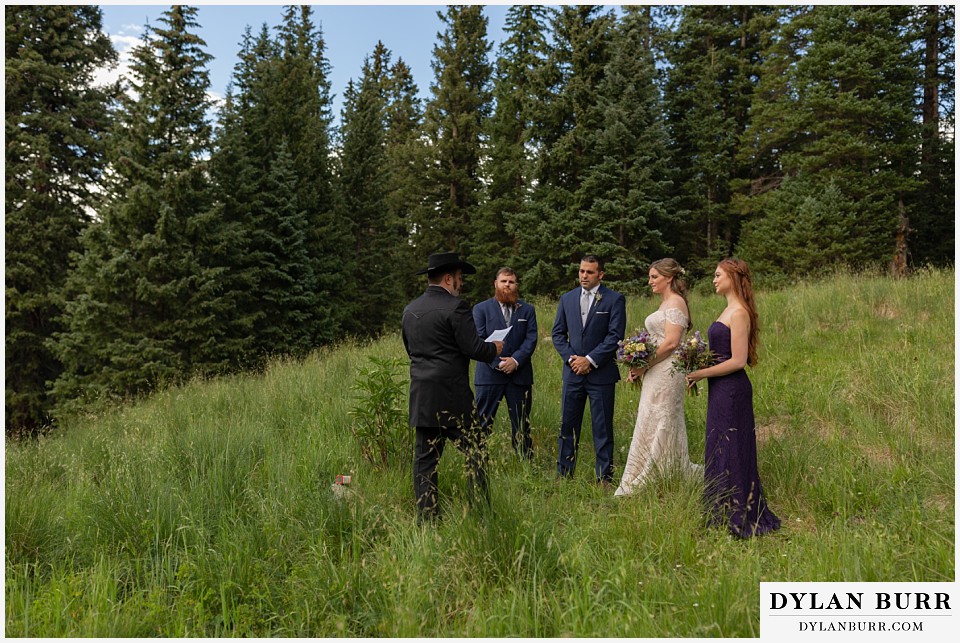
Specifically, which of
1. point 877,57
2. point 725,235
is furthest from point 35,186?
point 877,57

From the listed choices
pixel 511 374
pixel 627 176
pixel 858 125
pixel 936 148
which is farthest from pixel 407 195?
pixel 511 374

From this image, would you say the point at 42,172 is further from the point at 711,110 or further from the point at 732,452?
the point at 711,110

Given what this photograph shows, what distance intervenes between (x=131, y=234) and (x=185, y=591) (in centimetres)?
1680

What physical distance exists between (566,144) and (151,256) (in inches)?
647

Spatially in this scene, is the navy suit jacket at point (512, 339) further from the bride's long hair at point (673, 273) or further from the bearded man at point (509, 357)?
the bride's long hair at point (673, 273)

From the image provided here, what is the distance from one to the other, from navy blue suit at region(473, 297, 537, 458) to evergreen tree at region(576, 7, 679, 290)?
16.3 metres

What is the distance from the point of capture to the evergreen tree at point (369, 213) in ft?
91.8

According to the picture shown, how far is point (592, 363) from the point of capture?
5.30m

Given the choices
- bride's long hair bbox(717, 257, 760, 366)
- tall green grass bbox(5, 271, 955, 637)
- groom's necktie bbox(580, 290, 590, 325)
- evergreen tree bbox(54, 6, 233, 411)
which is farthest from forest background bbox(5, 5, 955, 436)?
bride's long hair bbox(717, 257, 760, 366)

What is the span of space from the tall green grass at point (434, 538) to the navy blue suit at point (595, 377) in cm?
33

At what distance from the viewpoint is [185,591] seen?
3172 mm

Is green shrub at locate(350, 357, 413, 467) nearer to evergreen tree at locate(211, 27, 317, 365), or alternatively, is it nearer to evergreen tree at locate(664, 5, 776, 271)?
evergreen tree at locate(211, 27, 317, 365)

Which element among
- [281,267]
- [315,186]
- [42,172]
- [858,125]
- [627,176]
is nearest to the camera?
[42,172]

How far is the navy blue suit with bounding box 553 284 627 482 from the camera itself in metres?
5.34
